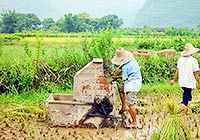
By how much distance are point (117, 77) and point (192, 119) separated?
1.84 m

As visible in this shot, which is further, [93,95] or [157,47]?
[157,47]

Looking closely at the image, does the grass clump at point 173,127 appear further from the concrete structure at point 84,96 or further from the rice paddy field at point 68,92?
the concrete structure at point 84,96

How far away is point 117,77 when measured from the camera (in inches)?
283

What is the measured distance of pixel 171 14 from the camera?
119 metres

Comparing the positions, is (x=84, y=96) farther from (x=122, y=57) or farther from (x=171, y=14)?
(x=171, y=14)

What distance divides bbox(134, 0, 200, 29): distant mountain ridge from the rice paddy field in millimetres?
96242

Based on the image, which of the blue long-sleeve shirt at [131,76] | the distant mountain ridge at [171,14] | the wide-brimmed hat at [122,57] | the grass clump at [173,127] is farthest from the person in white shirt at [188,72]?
the distant mountain ridge at [171,14]

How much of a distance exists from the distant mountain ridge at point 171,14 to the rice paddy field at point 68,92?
316ft

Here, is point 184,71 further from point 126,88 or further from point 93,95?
point 93,95

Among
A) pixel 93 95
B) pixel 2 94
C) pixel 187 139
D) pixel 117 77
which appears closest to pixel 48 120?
pixel 93 95

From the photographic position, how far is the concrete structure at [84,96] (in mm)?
7043

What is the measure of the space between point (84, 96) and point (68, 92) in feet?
9.63

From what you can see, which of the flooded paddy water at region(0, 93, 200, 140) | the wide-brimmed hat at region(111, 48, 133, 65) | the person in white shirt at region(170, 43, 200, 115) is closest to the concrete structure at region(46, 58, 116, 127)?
the flooded paddy water at region(0, 93, 200, 140)

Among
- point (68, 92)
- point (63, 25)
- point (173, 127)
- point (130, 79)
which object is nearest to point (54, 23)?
point (63, 25)
